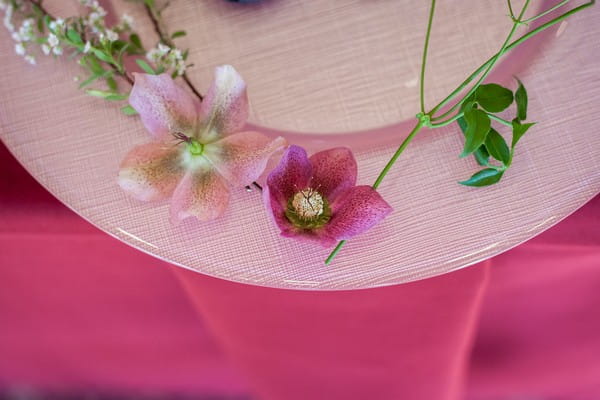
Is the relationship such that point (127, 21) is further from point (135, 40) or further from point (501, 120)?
point (501, 120)

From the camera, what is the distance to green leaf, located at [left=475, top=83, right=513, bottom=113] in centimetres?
32

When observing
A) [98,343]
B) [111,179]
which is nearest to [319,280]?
[111,179]

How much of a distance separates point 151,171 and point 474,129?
0.17m

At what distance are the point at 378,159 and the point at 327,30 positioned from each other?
94 mm

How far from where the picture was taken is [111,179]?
335 mm

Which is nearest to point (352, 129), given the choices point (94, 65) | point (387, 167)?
point (387, 167)

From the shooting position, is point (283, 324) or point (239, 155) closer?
point (239, 155)

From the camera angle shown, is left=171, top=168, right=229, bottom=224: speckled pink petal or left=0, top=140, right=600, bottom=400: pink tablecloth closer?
left=171, top=168, right=229, bottom=224: speckled pink petal

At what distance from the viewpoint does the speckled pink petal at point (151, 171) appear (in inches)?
12.3

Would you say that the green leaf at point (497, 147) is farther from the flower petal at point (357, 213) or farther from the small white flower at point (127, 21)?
the small white flower at point (127, 21)

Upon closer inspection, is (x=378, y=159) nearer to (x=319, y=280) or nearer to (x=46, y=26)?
(x=319, y=280)

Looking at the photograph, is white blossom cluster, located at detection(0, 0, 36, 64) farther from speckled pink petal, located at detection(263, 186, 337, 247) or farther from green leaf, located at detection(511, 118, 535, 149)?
green leaf, located at detection(511, 118, 535, 149)

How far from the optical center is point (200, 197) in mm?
315

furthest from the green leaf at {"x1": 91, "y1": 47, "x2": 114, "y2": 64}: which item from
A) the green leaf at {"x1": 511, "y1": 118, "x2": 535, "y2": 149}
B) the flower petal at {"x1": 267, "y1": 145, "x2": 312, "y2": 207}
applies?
the green leaf at {"x1": 511, "y1": 118, "x2": 535, "y2": 149}
